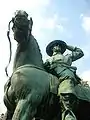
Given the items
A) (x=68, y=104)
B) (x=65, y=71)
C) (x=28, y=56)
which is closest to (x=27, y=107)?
(x=68, y=104)

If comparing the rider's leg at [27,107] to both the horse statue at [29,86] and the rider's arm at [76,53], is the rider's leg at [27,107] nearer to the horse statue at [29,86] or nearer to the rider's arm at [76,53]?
the horse statue at [29,86]

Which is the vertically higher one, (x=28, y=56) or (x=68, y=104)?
(x=28, y=56)

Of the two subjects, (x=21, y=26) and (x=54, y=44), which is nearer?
(x=21, y=26)

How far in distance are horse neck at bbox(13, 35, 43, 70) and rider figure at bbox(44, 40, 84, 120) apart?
1.18ft

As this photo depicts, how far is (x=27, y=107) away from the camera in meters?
6.74

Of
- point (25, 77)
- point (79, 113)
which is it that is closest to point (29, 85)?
point (25, 77)

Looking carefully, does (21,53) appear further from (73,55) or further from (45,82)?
(73,55)

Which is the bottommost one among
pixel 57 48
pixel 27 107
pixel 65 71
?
pixel 27 107

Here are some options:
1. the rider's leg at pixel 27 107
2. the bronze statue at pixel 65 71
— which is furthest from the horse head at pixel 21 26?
the rider's leg at pixel 27 107

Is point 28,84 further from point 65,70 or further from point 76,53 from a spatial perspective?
point 76,53

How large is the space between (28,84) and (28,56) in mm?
550

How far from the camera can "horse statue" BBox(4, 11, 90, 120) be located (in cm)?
681

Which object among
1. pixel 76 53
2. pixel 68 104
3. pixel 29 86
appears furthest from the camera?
pixel 76 53

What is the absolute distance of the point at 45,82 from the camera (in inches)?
276
